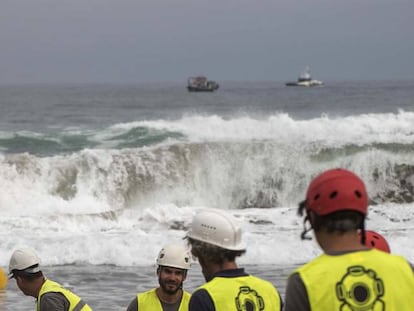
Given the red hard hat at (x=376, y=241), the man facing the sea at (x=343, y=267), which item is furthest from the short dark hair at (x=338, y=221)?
the red hard hat at (x=376, y=241)

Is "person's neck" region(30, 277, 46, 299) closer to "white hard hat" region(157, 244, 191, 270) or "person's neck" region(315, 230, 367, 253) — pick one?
"white hard hat" region(157, 244, 191, 270)

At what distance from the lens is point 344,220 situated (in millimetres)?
2986

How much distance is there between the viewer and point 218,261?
12.5 feet

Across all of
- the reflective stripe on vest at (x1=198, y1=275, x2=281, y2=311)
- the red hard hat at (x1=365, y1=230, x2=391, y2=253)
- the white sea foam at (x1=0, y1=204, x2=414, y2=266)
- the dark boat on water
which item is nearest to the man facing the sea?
the reflective stripe on vest at (x1=198, y1=275, x2=281, y2=311)

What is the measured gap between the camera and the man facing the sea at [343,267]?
2957 millimetres

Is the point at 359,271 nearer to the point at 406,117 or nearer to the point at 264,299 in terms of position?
the point at 264,299

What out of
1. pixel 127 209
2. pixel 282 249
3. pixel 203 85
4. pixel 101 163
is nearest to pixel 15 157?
pixel 101 163

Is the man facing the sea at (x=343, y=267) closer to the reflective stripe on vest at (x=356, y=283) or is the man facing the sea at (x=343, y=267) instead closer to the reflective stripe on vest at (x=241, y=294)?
the reflective stripe on vest at (x=356, y=283)

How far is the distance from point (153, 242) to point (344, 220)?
42.3ft

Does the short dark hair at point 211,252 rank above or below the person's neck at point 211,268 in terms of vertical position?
above

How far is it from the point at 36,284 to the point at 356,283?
3.17 m

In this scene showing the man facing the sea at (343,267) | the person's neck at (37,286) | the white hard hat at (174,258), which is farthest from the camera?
the white hard hat at (174,258)

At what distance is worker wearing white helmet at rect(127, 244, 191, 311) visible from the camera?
598cm

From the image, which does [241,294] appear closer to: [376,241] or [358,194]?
[376,241]
